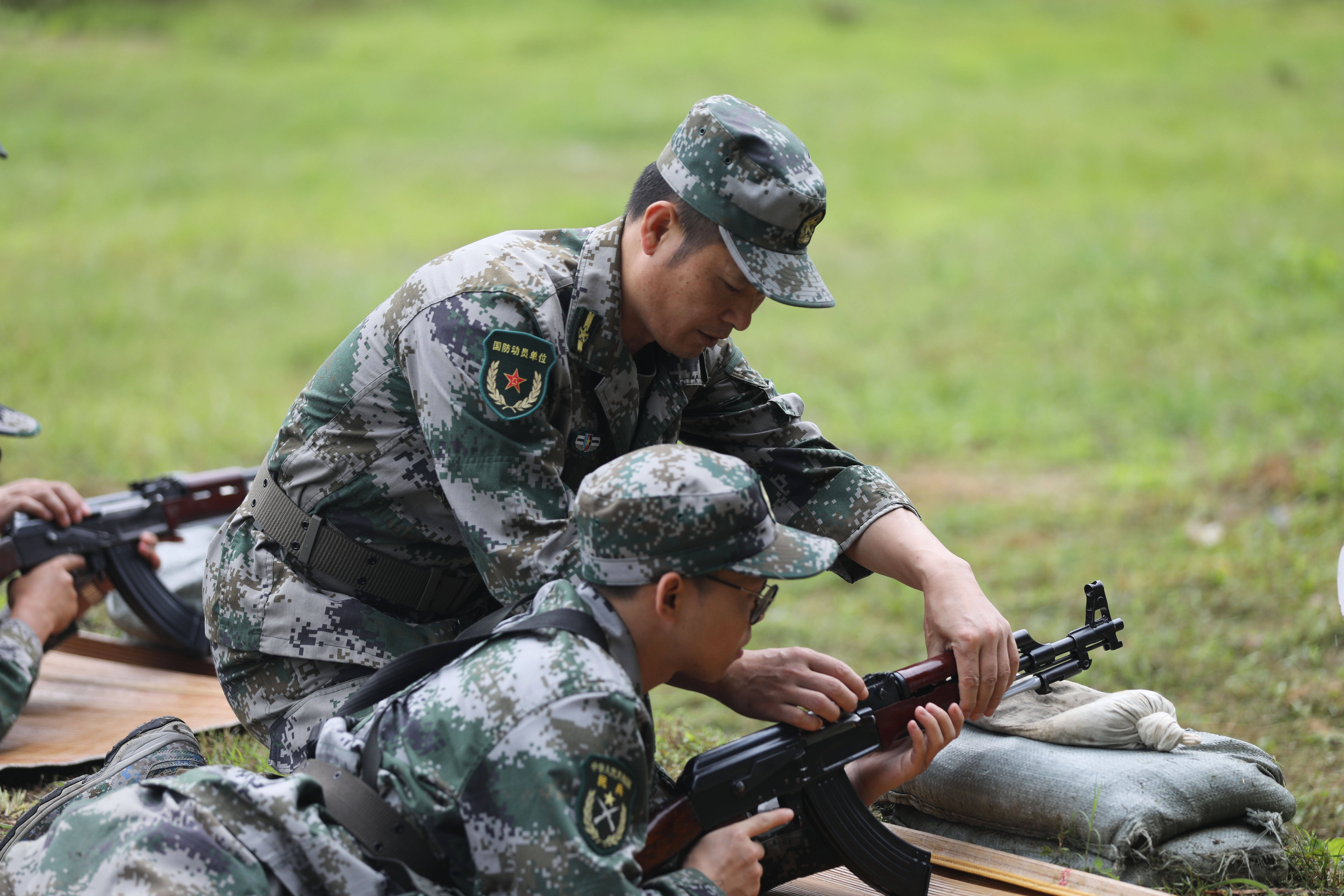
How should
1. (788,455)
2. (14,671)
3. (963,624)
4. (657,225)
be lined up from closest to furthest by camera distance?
(657,225) < (963,624) < (788,455) < (14,671)

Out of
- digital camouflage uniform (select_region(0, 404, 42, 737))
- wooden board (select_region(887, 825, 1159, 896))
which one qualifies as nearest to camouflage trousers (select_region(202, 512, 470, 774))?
wooden board (select_region(887, 825, 1159, 896))

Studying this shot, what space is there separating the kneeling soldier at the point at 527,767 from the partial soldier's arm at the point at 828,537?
40 centimetres

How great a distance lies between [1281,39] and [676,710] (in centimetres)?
1827

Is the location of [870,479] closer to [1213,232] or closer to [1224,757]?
[1224,757]

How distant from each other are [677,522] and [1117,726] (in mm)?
1806

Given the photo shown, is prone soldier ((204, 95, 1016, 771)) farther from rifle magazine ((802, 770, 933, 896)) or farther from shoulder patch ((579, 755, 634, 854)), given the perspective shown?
shoulder patch ((579, 755, 634, 854))

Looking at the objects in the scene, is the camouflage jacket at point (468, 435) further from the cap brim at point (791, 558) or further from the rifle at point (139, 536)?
the rifle at point (139, 536)

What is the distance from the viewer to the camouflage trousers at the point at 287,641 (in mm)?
2924

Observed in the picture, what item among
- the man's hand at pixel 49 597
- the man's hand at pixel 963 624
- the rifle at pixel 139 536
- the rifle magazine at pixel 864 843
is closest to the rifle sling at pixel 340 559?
the rifle magazine at pixel 864 843

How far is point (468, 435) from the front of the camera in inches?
103

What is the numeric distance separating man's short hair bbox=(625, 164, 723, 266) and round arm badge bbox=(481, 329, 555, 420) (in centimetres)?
Answer: 37

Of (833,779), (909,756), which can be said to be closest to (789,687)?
(833,779)

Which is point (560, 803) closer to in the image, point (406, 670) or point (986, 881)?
point (406, 670)

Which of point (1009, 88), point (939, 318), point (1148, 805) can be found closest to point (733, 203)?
point (1148, 805)
